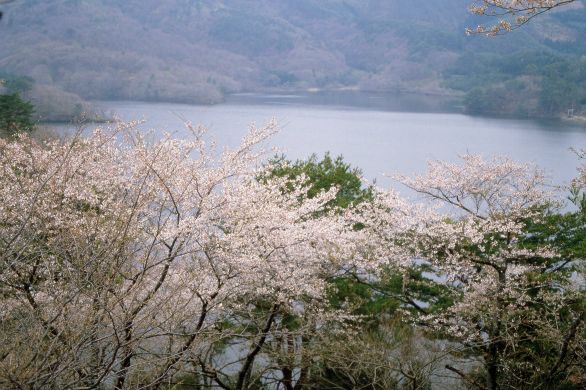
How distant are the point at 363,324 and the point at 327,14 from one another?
110814 millimetres

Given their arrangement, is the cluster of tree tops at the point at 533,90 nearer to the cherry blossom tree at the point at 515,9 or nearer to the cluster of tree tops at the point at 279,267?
the cluster of tree tops at the point at 279,267

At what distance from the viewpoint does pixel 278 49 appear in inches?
3839

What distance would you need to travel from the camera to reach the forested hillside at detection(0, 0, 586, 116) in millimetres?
57781

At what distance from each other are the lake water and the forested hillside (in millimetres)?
7782

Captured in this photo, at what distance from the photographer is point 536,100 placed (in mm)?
47031

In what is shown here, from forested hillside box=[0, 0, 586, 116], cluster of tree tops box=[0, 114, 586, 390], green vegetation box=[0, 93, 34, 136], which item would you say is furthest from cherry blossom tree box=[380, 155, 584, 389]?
forested hillside box=[0, 0, 586, 116]

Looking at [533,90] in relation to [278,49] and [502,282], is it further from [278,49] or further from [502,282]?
[278,49]

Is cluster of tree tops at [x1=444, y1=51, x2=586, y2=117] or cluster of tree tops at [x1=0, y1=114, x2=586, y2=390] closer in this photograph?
cluster of tree tops at [x1=0, y1=114, x2=586, y2=390]

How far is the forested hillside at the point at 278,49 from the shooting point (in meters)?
57.8

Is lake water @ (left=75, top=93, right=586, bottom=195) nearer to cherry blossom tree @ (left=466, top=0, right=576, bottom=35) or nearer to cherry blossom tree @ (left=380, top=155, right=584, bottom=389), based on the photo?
cherry blossom tree @ (left=380, top=155, right=584, bottom=389)

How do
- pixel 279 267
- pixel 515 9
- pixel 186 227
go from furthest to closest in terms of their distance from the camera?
pixel 279 267, pixel 186 227, pixel 515 9

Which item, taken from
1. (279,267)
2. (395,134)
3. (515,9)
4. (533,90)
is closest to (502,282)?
(279,267)

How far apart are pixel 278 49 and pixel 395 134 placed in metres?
64.6

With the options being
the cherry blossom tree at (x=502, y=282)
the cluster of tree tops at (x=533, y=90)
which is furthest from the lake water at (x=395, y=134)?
the cherry blossom tree at (x=502, y=282)
